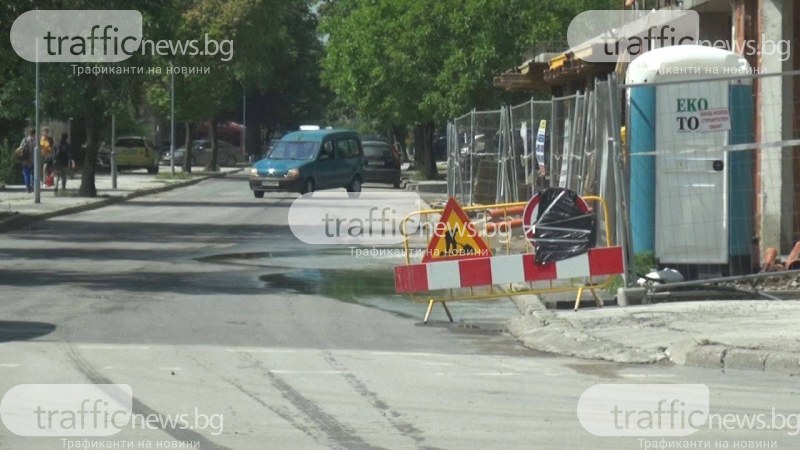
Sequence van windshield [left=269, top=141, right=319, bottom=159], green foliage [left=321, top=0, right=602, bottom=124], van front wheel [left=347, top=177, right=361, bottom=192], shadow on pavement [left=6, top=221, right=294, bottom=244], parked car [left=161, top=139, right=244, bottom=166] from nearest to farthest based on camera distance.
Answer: shadow on pavement [left=6, top=221, right=294, bottom=244] < van windshield [left=269, top=141, right=319, bottom=159] < green foliage [left=321, top=0, right=602, bottom=124] < van front wheel [left=347, top=177, right=361, bottom=192] < parked car [left=161, top=139, right=244, bottom=166]

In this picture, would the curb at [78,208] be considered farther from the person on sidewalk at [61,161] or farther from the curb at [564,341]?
the curb at [564,341]

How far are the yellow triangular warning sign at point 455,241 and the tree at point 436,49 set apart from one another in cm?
2736

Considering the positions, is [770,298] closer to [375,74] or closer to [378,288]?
[378,288]

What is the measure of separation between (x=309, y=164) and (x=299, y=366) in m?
30.1

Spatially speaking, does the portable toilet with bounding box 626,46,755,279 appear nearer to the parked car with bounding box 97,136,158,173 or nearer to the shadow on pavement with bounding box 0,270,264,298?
the shadow on pavement with bounding box 0,270,264,298

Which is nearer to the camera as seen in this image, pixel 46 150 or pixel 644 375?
pixel 644 375

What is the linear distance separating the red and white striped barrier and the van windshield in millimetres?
27451

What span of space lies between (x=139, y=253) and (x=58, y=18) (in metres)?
7.18

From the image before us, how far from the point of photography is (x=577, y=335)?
37.8 feet

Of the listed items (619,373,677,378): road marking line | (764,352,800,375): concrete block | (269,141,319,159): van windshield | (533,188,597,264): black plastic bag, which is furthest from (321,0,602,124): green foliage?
(619,373,677,378): road marking line

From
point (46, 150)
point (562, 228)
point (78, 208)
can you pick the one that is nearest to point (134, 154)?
point (46, 150)

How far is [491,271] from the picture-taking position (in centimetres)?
1312

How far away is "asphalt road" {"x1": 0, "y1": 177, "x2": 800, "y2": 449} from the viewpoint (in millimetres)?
7777

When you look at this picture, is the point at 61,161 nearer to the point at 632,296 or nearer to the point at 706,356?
the point at 632,296
